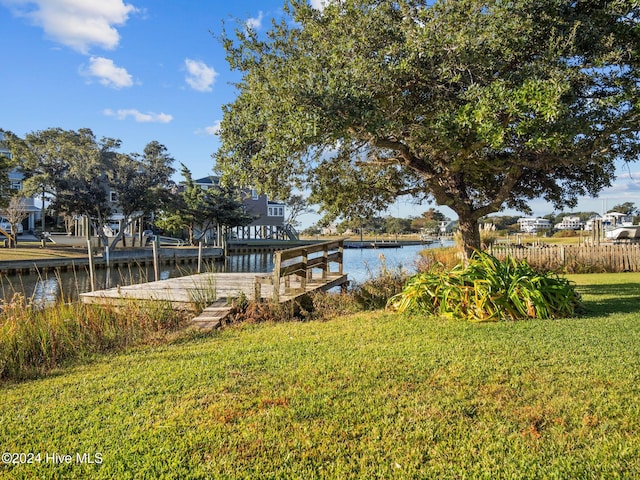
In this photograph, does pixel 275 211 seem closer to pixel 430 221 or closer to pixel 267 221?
pixel 267 221

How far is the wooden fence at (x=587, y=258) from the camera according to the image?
1797cm

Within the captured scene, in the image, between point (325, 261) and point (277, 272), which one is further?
point (325, 261)

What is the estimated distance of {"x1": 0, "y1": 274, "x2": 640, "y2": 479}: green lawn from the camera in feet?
9.66

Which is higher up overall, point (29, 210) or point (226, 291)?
point (29, 210)

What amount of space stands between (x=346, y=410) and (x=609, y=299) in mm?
8482

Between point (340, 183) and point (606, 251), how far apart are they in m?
13.6

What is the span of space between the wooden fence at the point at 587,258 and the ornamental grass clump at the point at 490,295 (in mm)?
10527

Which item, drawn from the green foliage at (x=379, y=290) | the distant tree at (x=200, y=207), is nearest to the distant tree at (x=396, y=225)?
the distant tree at (x=200, y=207)

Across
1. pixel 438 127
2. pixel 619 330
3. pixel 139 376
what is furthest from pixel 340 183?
pixel 139 376

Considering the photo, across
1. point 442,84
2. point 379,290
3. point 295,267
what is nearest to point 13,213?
point 295,267

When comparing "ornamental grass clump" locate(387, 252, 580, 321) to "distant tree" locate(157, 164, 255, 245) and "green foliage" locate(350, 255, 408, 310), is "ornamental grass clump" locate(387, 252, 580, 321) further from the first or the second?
"distant tree" locate(157, 164, 255, 245)

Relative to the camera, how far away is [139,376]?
15.9 feet

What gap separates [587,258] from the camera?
59.9 ft

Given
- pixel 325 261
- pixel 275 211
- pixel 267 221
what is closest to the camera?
pixel 325 261
